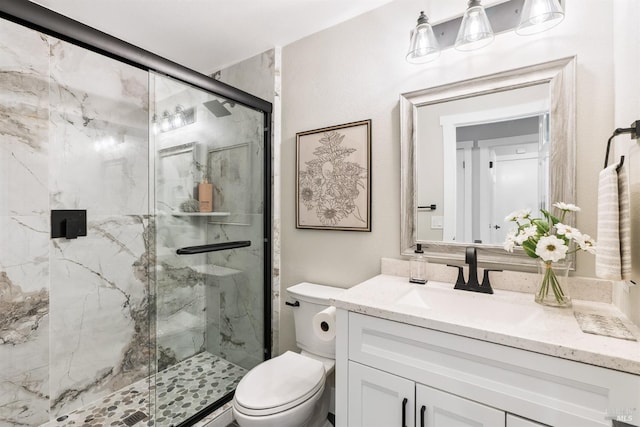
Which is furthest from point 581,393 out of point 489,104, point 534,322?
point 489,104

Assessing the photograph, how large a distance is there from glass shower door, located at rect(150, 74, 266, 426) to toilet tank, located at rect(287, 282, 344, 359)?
0.40 meters

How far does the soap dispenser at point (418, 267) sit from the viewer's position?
1.49 m

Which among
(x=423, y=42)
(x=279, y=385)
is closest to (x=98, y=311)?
(x=279, y=385)

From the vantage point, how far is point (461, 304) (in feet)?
4.08

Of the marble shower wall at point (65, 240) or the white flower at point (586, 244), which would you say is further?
the marble shower wall at point (65, 240)

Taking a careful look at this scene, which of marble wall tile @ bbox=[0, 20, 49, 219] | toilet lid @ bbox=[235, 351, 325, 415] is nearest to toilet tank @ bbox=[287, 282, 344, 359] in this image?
toilet lid @ bbox=[235, 351, 325, 415]

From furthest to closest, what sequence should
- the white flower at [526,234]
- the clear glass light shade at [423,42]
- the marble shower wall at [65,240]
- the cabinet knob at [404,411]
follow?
the marble shower wall at [65,240] → the clear glass light shade at [423,42] → the white flower at [526,234] → the cabinet knob at [404,411]

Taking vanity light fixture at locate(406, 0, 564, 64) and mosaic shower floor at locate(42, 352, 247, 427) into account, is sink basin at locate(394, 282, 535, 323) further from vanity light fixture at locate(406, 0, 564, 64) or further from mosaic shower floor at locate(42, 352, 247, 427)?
mosaic shower floor at locate(42, 352, 247, 427)

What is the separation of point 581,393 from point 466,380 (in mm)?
275

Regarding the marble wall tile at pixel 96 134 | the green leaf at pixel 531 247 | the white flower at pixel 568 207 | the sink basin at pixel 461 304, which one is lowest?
the sink basin at pixel 461 304

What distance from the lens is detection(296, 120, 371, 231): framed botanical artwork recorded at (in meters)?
1.75

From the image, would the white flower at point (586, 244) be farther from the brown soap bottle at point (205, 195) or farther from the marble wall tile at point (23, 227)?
the marble wall tile at point (23, 227)

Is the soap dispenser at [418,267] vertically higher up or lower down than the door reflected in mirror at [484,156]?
lower down

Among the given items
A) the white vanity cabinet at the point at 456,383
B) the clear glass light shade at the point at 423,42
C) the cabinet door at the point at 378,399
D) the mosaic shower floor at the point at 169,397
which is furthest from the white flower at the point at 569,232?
the mosaic shower floor at the point at 169,397
